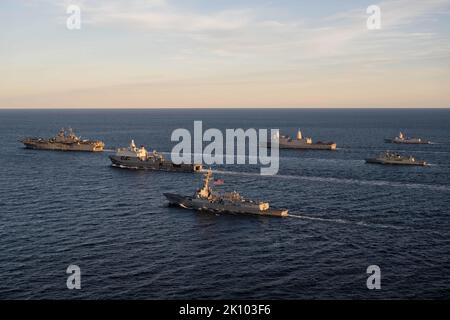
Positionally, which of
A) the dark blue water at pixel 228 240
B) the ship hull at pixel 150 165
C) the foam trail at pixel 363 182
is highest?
the ship hull at pixel 150 165

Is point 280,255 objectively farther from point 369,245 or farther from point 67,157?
point 67,157

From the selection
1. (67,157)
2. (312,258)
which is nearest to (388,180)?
(312,258)

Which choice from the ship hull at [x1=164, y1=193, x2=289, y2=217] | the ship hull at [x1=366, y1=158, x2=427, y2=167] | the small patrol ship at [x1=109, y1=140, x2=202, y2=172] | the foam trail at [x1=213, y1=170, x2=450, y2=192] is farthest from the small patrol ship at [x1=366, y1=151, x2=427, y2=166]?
the ship hull at [x1=164, y1=193, x2=289, y2=217]

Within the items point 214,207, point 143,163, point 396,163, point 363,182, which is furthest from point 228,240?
point 396,163

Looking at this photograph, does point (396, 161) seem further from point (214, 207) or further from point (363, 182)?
point (214, 207)

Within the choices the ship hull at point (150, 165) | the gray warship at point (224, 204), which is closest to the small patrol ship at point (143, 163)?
the ship hull at point (150, 165)

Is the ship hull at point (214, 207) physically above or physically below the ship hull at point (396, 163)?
below

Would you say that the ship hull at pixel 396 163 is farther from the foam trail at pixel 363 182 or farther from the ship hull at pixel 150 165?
the ship hull at pixel 150 165
